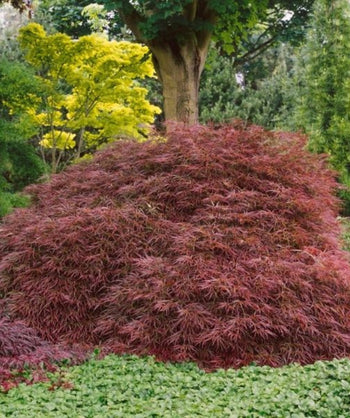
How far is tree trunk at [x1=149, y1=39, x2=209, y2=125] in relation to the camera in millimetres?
6883

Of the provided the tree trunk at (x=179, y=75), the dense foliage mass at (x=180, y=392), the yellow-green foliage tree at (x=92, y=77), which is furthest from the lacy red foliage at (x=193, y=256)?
the yellow-green foliage tree at (x=92, y=77)

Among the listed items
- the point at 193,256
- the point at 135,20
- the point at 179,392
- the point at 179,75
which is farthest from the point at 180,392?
the point at 135,20

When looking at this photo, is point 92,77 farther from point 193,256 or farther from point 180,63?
point 193,256

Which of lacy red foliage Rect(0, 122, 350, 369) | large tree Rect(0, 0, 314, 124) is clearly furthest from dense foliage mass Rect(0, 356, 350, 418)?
large tree Rect(0, 0, 314, 124)

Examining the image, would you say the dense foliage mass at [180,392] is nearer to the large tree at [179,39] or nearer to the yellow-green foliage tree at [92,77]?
the yellow-green foliage tree at [92,77]

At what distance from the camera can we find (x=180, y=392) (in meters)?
3.23

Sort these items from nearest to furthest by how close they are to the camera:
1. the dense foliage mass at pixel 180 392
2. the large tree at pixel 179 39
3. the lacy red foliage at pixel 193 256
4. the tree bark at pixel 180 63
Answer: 1. the dense foliage mass at pixel 180 392
2. the lacy red foliage at pixel 193 256
3. the large tree at pixel 179 39
4. the tree bark at pixel 180 63

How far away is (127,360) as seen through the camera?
3717mm

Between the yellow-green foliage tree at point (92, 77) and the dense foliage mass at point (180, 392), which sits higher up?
the yellow-green foliage tree at point (92, 77)

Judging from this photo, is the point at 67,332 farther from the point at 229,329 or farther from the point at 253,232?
the point at 253,232

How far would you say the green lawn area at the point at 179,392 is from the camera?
9.45 ft

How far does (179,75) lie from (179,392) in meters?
4.54

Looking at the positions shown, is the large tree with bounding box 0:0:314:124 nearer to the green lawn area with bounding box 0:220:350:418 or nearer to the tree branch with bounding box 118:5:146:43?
the tree branch with bounding box 118:5:146:43

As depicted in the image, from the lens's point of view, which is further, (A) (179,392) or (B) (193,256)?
(B) (193,256)
